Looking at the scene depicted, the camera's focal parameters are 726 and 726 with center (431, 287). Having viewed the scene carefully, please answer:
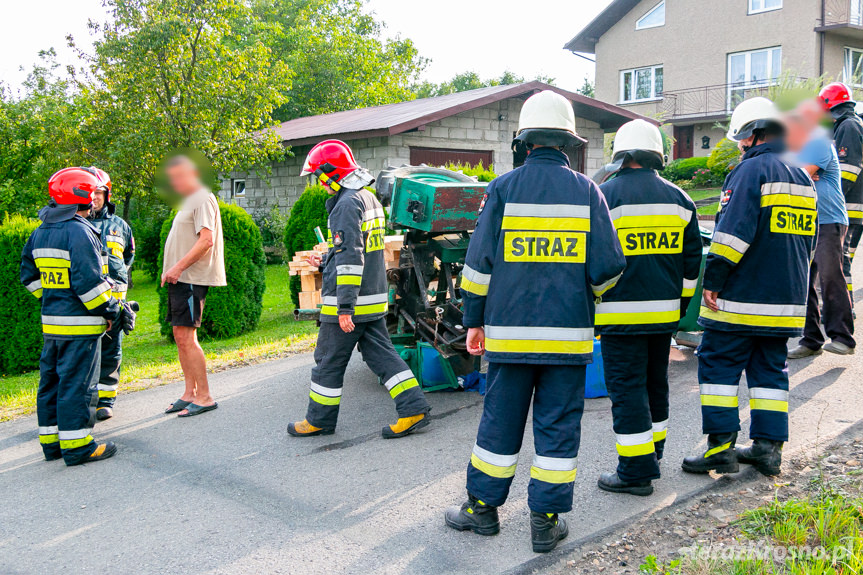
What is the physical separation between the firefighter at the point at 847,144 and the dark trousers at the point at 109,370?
618 centimetres

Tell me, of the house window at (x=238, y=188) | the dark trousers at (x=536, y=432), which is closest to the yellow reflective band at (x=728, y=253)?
the dark trousers at (x=536, y=432)

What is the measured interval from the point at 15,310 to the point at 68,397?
13.8ft

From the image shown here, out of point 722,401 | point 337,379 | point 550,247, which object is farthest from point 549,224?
point 337,379

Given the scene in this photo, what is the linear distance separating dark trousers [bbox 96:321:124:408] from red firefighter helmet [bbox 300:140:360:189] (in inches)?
92.0

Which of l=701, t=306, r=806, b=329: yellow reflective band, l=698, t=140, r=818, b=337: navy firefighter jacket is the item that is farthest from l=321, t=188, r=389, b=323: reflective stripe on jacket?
l=701, t=306, r=806, b=329: yellow reflective band

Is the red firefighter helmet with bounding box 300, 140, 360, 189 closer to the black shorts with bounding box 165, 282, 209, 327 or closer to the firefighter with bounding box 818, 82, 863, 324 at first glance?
the black shorts with bounding box 165, 282, 209, 327

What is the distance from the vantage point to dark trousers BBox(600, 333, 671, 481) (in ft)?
13.1

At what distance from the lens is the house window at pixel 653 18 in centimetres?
3156

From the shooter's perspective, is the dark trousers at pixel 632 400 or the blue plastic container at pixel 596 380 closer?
the dark trousers at pixel 632 400

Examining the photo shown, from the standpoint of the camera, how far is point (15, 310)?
8.34 m

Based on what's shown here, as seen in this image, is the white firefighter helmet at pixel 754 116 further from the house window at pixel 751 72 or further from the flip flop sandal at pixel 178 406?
the house window at pixel 751 72

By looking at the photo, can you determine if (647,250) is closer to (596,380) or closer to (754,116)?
(754,116)

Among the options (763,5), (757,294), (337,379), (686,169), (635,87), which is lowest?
(337,379)

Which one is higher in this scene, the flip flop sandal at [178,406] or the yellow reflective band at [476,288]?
the yellow reflective band at [476,288]
